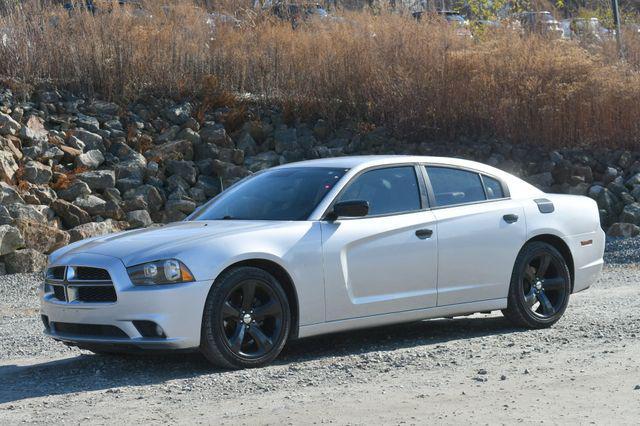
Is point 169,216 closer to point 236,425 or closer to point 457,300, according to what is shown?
point 457,300

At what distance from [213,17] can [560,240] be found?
14485 millimetres

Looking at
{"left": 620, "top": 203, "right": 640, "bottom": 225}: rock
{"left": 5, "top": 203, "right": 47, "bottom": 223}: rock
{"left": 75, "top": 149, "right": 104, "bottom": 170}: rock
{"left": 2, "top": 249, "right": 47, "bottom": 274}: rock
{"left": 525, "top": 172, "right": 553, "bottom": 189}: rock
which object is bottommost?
{"left": 620, "top": 203, "right": 640, "bottom": 225}: rock

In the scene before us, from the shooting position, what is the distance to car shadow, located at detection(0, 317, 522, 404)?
7.75 metres

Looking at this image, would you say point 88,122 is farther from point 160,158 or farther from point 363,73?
point 363,73

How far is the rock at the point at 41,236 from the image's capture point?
50.5ft

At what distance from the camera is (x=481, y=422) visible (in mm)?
6305

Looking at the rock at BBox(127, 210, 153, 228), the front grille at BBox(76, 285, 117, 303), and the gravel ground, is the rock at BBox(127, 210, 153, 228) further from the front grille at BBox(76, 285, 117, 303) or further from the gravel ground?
the front grille at BBox(76, 285, 117, 303)

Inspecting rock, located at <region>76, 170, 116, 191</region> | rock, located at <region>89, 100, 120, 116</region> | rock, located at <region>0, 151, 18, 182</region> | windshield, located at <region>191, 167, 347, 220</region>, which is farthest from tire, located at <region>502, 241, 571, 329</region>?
rock, located at <region>89, 100, 120, 116</region>

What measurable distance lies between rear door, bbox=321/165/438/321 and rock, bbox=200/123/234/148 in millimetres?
11180

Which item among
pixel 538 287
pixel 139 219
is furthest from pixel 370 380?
pixel 139 219

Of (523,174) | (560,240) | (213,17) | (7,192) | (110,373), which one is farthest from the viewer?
(213,17)

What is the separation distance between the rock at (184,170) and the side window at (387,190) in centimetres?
1006

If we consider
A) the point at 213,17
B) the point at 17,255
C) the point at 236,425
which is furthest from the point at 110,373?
the point at 213,17

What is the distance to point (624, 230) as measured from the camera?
18219 millimetres
